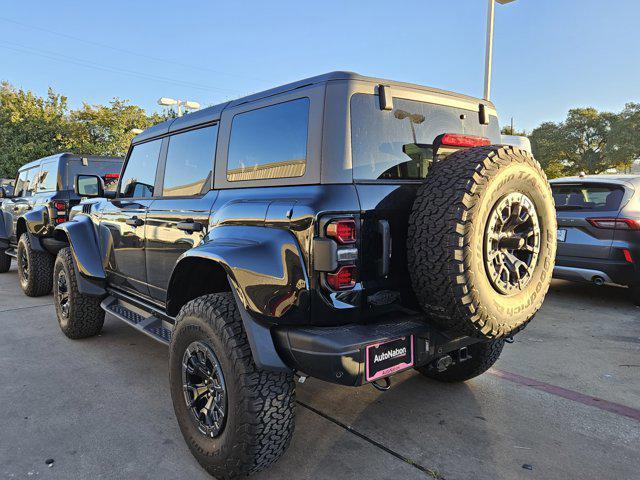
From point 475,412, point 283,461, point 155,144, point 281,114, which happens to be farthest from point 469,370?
point 155,144

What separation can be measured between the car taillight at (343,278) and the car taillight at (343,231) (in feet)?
0.41

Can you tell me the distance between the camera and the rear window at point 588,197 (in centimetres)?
545

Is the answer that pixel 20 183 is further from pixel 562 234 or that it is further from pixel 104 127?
pixel 104 127

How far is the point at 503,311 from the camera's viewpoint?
7.11 feet

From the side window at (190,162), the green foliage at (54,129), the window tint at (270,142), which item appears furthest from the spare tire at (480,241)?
the green foliage at (54,129)

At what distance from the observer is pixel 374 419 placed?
9.63 ft

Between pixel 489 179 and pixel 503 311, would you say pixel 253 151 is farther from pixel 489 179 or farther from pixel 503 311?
pixel 503 311

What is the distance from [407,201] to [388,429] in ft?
4.75

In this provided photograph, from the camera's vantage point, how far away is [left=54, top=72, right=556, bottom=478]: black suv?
205 centimetres

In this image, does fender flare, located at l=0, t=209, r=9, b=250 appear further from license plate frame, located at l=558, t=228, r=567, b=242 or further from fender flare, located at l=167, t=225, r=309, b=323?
license plate frame, located at l=558, t=228, r=567, b=242

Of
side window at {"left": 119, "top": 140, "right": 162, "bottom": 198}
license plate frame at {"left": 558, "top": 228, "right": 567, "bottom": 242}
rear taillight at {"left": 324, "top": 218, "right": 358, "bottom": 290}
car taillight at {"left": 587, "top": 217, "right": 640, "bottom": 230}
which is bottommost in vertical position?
rear taillight at {"left": 324, "top": 218, "right": 358, "bottom": 290}

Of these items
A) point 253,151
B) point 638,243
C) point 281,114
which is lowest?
point 638,243

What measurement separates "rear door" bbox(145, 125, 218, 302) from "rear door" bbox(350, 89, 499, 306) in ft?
3.49

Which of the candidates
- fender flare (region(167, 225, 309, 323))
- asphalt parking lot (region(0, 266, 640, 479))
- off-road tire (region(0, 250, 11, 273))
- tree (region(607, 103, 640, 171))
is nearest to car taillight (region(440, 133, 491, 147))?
fender flare (region(167, 225, 309, 323))
